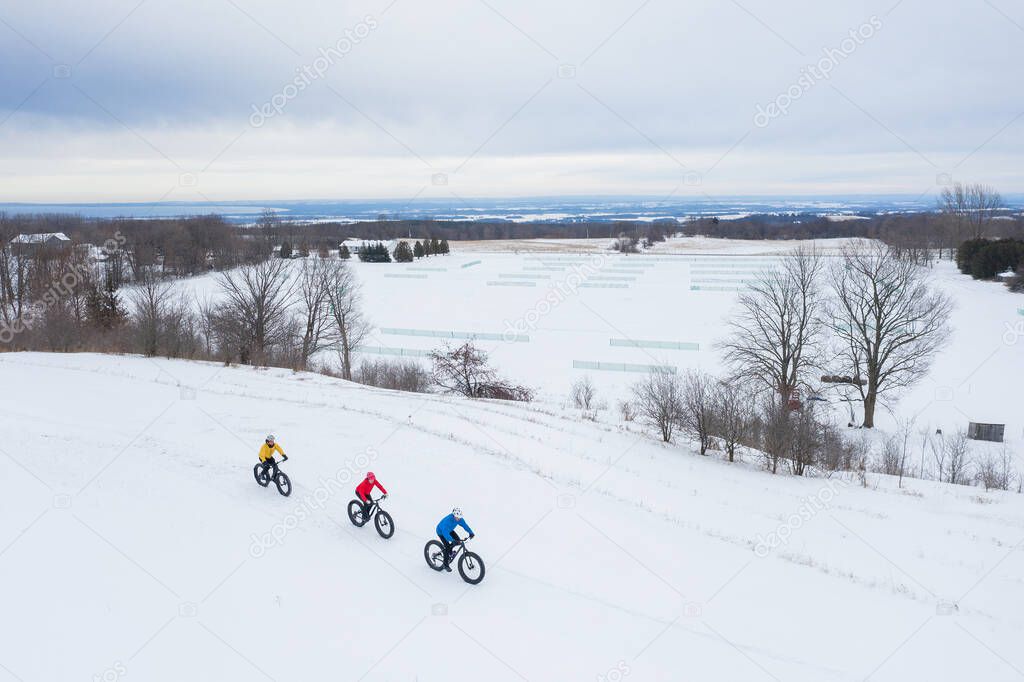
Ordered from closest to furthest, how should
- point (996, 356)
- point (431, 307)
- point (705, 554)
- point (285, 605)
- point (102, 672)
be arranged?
→ point (102, 672) → point (285, 605) → point (705, 554) → point (996, 356) → point (431, 307)

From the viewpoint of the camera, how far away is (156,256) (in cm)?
8812

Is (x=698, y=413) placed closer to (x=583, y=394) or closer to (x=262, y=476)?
(x=583, y=394)

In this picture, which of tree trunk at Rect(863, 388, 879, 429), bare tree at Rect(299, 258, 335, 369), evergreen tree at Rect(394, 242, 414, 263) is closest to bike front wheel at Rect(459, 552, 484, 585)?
tree trunk at Rect(863, 388, 879, 429)

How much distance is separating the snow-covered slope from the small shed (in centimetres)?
835

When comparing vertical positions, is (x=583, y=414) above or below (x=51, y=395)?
below

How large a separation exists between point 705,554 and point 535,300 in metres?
56.3

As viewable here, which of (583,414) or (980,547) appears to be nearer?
(980,547)

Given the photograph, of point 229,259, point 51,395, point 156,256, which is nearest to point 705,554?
point 51,395

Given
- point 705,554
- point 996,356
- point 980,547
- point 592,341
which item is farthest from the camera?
point 592,341

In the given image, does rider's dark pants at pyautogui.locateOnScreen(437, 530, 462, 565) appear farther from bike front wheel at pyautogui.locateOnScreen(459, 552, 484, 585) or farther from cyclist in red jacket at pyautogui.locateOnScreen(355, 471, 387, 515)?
cyclist in red jacket at pyautogui.locateOnScreen(355, 471, 387, 515)

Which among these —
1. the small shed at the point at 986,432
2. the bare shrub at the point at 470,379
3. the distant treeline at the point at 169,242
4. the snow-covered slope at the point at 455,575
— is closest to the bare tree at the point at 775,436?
the snow-covered slope at the point at 455,575

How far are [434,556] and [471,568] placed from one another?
2.34ft

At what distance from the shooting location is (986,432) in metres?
27.4

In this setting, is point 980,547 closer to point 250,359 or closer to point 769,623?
point 769,623
